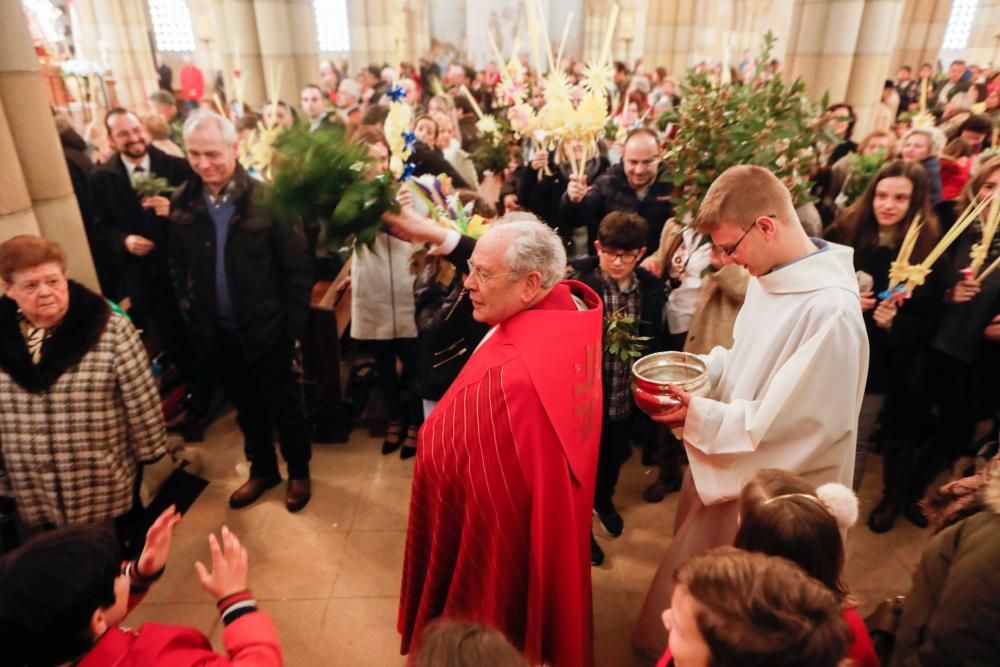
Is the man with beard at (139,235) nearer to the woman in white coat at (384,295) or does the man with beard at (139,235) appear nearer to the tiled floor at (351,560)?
the tiled floor at (351,560)

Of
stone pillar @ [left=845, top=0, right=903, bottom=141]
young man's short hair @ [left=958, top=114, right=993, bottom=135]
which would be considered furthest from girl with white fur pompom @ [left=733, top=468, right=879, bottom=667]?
stone pillar @ [left=845, top=0, right=903, bottom=141]

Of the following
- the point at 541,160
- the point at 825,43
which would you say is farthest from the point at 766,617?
the point at 825,43

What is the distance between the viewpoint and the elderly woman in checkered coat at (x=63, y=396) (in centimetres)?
264

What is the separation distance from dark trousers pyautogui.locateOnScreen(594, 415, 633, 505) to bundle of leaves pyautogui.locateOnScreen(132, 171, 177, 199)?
3.33 metres

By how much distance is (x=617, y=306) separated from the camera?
3342mm

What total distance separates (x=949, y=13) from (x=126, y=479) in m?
21.7

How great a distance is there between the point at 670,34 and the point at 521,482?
68.9 feet

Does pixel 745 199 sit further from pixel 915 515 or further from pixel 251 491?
pixel 251 491

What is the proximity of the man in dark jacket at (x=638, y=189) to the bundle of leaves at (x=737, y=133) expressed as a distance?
95cm

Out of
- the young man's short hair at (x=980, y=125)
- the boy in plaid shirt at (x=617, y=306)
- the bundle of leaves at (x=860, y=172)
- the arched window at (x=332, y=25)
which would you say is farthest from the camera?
the arched window at (x=332, y=25)

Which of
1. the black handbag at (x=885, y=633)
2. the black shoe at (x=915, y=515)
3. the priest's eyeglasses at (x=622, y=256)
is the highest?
the priest's eyeglasses at (x=622, y=256)

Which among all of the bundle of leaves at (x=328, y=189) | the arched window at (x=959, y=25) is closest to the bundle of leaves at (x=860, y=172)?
the bundle of leaves at (x=328, y=189)

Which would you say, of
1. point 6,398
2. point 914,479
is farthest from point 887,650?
point 6,398

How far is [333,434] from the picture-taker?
4605mm
